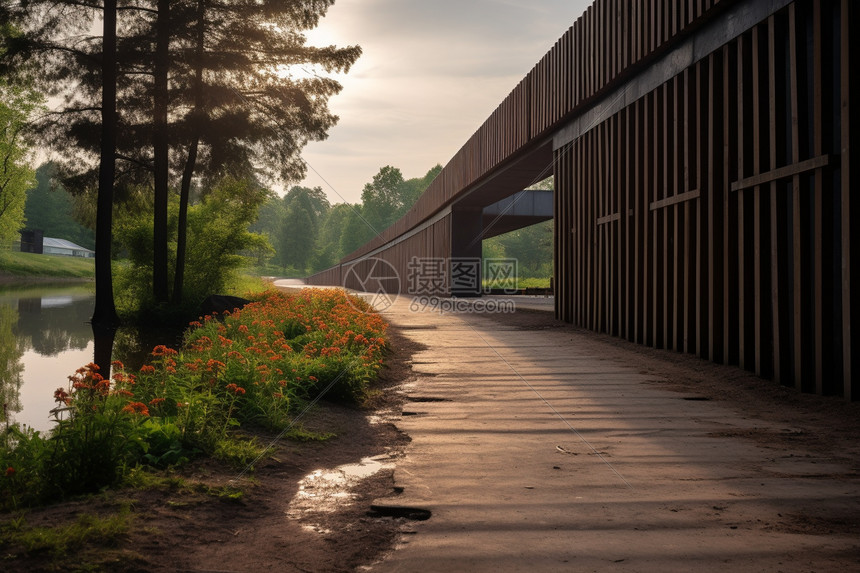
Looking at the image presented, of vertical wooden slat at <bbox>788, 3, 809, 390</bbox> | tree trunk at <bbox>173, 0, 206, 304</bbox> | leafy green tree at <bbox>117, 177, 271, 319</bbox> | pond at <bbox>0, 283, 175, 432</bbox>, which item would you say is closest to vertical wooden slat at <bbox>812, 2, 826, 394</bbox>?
vertical wooden slat at <bbox>788, 3, 809, 390</bbox>

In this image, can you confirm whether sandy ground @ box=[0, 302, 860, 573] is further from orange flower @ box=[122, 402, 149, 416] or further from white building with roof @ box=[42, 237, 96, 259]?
white building with roof @ box=[42, 237, 96, 259]

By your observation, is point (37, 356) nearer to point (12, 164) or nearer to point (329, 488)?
point (329, 488)

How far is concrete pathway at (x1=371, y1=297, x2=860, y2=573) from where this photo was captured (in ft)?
8.41

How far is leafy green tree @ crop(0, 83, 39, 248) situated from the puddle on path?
38.1 meters

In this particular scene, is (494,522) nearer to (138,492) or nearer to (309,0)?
(138,492)

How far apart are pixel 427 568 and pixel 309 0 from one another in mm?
18935

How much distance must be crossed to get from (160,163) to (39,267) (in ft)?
126

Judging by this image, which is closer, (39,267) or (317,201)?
(39,267)

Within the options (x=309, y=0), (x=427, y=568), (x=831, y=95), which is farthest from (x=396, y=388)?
A: (x=309, y=0)

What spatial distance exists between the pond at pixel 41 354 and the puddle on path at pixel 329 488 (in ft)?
5.64

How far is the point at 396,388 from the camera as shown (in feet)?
22.2

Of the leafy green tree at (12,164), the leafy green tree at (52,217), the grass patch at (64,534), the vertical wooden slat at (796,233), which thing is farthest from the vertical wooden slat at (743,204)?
the leafy green tree at (52,217)

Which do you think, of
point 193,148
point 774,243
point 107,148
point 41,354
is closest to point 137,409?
point 774,243

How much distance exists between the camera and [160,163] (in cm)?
1777
